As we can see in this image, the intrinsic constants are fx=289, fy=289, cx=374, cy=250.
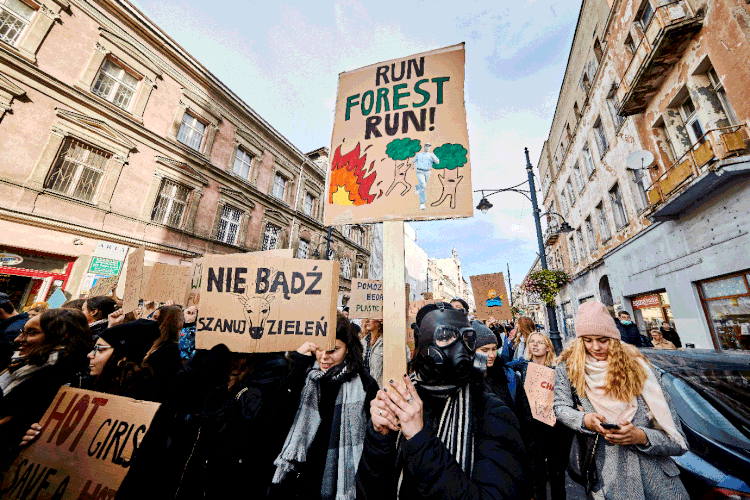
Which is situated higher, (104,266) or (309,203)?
(309,203)

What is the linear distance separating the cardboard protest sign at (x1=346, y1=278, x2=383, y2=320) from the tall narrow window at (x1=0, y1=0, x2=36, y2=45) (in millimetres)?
12730

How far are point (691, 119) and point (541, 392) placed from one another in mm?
10311

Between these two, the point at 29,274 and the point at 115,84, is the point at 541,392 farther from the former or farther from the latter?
the point at 115,84

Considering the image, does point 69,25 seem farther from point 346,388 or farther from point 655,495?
point 655,495

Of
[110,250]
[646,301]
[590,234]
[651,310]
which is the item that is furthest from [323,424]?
[590,234]

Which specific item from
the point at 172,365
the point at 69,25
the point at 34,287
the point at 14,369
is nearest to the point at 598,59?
the point at 172,365

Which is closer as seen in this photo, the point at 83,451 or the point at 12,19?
the point at 83,451

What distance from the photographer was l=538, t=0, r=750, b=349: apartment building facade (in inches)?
247

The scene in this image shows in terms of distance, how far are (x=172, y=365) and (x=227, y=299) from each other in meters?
1.17

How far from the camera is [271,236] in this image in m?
17.5

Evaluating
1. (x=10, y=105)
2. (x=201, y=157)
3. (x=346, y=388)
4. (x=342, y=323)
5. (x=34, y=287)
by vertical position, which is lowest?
(x=346, y=388)

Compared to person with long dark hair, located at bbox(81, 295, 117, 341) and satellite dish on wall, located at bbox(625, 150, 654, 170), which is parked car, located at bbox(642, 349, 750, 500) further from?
satellite dish on wall, located at bbox(625, 150, 654, 170)

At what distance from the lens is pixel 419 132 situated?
2131mm

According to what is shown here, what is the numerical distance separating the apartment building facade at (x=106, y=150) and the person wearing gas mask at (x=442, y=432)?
40.7 feet
